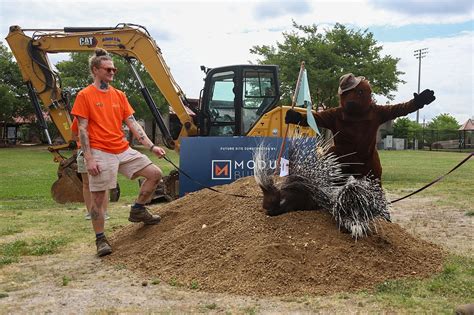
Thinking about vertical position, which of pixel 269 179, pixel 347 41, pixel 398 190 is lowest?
pixel 398 190

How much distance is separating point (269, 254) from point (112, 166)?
1.94 meters

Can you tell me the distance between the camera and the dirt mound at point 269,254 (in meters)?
4.14

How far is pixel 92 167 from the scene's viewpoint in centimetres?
511

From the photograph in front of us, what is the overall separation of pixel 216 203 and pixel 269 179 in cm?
102

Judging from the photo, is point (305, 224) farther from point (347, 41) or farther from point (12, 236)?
point (347, 41)

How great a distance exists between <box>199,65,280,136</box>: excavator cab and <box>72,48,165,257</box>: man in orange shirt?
17.6 ft

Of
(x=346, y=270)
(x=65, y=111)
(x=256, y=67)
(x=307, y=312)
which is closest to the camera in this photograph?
(x=307, y=312)

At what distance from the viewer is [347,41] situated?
Result: 75.0 feet

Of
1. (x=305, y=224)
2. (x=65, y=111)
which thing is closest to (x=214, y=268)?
(x=305, y=224)

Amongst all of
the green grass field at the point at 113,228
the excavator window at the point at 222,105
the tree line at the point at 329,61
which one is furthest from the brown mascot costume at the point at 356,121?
the tree line at the point at 329,61

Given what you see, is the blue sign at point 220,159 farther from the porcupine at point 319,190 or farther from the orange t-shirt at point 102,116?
the porcupine at point 319,190

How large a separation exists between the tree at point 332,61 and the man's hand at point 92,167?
1734 centimetres

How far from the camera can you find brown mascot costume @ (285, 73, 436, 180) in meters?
5.37

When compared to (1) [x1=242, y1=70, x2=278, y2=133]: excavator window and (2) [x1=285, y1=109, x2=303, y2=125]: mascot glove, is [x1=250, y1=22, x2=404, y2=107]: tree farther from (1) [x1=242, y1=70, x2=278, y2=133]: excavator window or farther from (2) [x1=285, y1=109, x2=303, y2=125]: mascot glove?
(2) [x1=285, y1=109, x2=303, y2=125]: mascot glove
